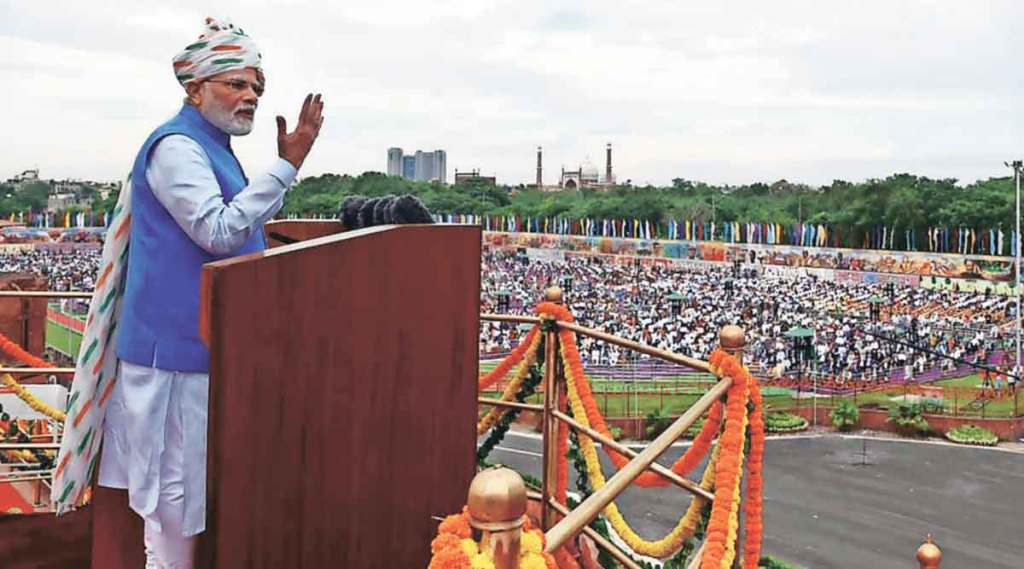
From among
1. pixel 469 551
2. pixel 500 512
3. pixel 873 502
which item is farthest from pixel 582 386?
pixel 873 502

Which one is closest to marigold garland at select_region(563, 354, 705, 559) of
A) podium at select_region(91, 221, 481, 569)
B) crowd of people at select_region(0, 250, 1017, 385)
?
podium at select_region(91, 221, 481, 569)

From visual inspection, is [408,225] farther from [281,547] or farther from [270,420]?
[281,547]

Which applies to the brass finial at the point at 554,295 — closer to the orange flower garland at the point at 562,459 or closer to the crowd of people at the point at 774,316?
Result: the orange flower garland at the point at 562,459

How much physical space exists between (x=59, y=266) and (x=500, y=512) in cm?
4431

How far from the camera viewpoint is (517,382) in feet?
11.1

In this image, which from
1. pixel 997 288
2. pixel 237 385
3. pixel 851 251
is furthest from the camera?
pixel 851 251

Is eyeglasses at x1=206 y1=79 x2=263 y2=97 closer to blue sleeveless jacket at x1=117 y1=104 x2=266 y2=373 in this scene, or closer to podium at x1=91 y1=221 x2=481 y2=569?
blue sleeveless jacket at x1=117 y1=104 x2=266 y2=373

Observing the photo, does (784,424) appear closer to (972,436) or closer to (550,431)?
(972,436)

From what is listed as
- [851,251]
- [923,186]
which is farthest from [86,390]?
[923,186]

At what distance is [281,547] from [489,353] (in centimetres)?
2127

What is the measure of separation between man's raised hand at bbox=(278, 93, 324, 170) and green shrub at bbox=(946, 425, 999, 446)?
750 inches

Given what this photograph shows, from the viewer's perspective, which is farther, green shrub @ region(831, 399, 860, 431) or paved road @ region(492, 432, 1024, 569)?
green shrub @ region(831, 399, 860, 431)

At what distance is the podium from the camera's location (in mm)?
1733

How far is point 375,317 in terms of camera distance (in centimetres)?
194
